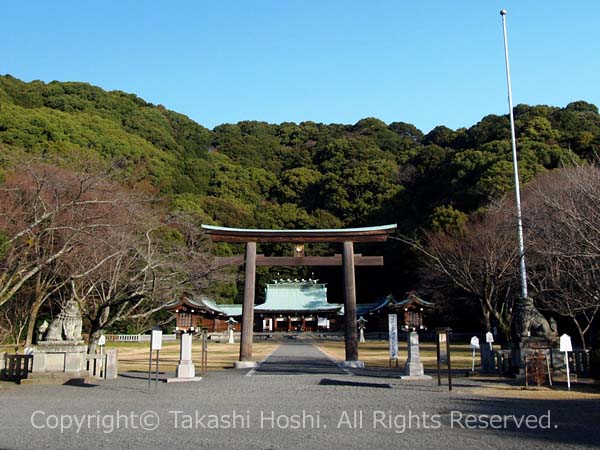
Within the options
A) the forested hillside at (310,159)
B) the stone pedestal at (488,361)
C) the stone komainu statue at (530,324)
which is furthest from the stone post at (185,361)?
the forested hillside at (310,159)

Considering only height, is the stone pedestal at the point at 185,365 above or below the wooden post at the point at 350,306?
below

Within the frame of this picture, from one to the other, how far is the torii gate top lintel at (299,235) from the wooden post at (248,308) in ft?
1.46

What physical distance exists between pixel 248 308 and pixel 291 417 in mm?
11123

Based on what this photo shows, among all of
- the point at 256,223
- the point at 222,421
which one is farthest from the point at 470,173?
the point at 222,421

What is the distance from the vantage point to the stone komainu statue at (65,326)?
14.0 m

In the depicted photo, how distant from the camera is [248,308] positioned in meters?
19.3

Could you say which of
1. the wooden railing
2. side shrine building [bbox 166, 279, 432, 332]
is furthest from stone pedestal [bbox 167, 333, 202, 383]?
side shrine building [bbox 166, 279, 432, 332]

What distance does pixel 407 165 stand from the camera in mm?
65625

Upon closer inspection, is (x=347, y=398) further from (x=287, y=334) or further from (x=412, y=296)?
(x=287, y=334)

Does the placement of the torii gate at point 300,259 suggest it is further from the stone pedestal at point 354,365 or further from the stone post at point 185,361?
the stone post at point 185,361

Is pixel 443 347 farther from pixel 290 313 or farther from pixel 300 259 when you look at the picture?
pixel 290 313

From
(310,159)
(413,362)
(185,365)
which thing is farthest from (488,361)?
(310,159)

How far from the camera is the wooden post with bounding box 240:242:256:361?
18.8 meters

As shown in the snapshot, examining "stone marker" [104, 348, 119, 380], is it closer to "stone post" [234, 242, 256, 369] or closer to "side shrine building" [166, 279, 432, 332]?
"stone post" [234, 242, 256, 369]
